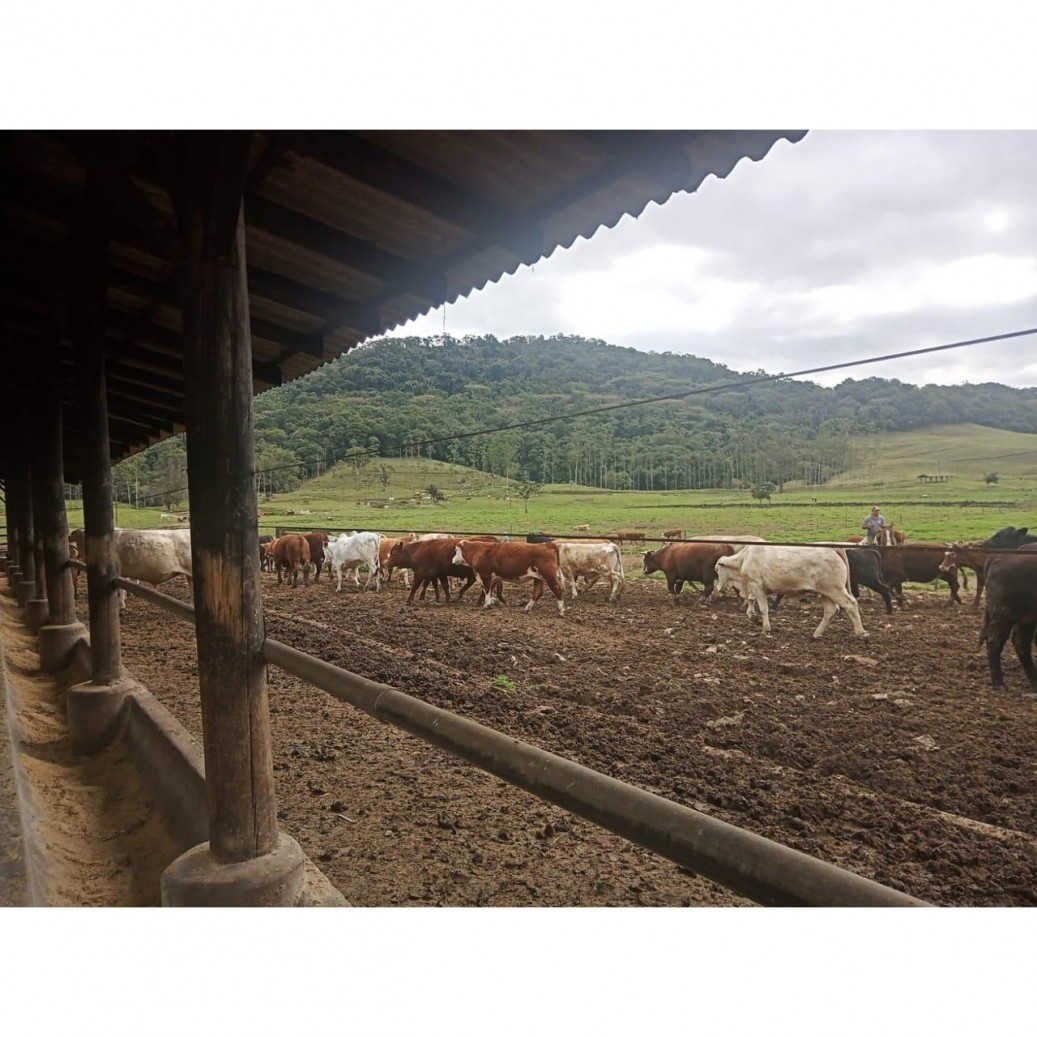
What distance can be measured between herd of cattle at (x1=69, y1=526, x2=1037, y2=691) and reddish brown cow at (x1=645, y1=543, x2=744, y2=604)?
0.07 feet

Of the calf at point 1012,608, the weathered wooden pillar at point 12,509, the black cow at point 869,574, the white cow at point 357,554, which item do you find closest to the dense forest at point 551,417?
the weathered wooden pillar at point 12,509

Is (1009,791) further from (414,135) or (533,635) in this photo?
(533,635)

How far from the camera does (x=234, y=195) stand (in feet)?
6.21

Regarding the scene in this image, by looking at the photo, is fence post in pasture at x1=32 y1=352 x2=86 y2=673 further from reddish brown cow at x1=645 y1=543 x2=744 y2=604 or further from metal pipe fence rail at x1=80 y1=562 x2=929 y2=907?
reddish brown cow at x1=645 y1=543 x2=744 y2=604

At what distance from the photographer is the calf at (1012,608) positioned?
6562mm

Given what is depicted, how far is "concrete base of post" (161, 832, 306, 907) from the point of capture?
2029mm

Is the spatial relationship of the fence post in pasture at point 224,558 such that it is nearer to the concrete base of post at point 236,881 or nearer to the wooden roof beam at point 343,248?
the concrete base of post at point 236,881

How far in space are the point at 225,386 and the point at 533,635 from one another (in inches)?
332

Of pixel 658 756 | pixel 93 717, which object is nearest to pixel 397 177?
pixel 93 717

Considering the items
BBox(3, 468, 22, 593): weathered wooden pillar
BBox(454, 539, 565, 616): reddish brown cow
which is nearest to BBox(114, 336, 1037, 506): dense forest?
BBox(454, 539, 565, 616): reddish brown cow

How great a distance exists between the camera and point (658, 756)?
4863 mm

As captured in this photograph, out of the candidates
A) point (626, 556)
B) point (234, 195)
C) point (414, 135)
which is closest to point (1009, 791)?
point (414, 135)

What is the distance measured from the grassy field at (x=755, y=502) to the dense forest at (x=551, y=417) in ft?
5.71

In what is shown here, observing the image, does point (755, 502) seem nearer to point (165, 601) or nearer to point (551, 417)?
point (551, 417)
